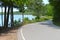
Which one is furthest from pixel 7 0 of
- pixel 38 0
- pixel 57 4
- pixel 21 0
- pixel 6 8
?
pixel 38 0

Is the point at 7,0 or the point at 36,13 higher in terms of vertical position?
the point at 7,0

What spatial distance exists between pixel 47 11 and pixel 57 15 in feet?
200

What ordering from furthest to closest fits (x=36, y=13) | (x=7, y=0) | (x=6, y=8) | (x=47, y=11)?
(x=47, y=11) < (x=36, y=13) < (x=6, y=8) < (x=7, y=0)

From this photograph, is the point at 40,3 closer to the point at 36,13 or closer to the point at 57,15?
the point at 36,13

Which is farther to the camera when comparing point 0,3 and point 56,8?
point 56,8

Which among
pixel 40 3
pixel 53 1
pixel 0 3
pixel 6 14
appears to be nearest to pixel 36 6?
pixel 40 3

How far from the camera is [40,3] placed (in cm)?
6975

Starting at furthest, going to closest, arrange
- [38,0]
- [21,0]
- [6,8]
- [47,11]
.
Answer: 1. [47,11]
2. [38,0]
3. [6,8]
4. [21,0]

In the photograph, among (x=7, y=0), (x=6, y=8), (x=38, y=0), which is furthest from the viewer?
(x=38, y=0)

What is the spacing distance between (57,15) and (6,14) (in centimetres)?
1056

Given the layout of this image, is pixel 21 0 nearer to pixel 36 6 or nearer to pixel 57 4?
pixel 57 4

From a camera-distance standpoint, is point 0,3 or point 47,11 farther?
point 47,11

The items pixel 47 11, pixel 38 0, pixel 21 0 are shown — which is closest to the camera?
pixel 21 0

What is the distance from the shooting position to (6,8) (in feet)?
111
